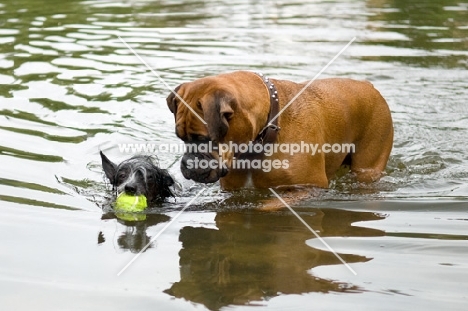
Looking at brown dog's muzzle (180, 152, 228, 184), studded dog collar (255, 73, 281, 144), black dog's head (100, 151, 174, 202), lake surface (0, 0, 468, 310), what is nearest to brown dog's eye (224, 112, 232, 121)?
brown dog's muzzle (180, 152, 228, 184)

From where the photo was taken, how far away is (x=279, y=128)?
5.87 metres

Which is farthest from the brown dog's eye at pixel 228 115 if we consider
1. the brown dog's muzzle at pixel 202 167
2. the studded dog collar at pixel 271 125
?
the studded dog collar at pixel 271 125

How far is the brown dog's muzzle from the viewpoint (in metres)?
5.48

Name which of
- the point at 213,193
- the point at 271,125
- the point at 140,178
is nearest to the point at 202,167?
the point at 271,125

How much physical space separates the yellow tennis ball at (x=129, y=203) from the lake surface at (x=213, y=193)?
13 cm

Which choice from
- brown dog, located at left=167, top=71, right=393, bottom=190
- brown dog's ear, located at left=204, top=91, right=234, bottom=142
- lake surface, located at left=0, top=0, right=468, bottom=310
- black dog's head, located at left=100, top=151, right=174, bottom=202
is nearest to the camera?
lake surface, located at left=0, top=0, right=468, bottom=310

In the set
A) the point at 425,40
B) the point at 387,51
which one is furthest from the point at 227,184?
the point at 425,40

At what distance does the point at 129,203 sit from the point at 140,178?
0.29 meters

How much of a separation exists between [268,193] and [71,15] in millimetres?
9778

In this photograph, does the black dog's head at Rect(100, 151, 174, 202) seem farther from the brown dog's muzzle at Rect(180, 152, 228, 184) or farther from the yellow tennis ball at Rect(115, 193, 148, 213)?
the brown dog's muzzle at Rect(180, 152, 228, 184)

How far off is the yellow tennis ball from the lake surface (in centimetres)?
13

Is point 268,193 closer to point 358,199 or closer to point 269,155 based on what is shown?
point 269,155

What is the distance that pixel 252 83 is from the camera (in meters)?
5.82

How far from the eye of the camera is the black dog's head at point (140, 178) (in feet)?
19.7
